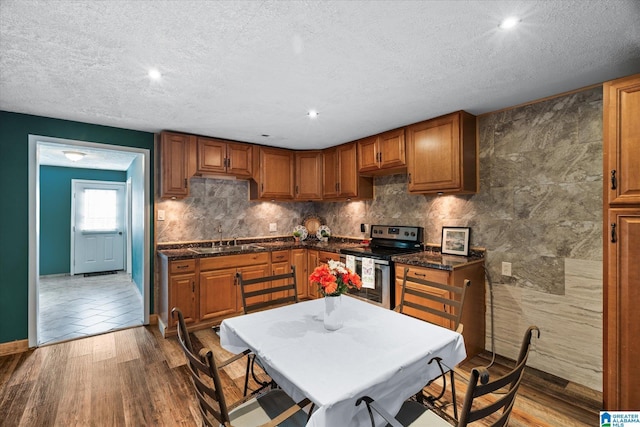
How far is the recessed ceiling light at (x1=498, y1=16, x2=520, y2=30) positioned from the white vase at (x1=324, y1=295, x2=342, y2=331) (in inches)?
67.3

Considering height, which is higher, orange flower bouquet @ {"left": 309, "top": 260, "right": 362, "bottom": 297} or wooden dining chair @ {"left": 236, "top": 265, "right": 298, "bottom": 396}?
orange flower bouquet @ {"left": 309, "top": 260, "right": 362, "bottom": 297}

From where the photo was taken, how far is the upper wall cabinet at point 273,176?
14.4 feet

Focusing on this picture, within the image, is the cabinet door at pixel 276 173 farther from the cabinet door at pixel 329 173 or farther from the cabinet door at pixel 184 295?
the cabinet door at pixel 184 295

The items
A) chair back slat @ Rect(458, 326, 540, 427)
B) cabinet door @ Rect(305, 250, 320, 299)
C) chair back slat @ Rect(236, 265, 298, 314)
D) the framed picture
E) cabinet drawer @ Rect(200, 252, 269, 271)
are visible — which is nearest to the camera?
chair back slat @ Rect(458, 326, 540, 427)

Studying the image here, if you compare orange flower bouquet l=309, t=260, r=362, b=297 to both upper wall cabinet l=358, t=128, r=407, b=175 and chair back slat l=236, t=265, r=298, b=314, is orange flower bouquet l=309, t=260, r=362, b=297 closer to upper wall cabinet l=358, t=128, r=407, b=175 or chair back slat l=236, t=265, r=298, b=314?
chair back slat l=236, t=265, r=298, b=314

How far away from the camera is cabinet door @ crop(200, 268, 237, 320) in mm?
3605

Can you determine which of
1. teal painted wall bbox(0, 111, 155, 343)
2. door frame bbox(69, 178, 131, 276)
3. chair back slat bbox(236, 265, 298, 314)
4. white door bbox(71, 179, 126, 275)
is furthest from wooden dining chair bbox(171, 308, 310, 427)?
white door bbox(71, 179, 126, 275)

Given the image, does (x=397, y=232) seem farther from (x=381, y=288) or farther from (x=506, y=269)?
(x=506, y=269)

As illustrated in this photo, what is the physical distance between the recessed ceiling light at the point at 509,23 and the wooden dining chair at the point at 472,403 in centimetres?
149

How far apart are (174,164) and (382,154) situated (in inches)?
99.8

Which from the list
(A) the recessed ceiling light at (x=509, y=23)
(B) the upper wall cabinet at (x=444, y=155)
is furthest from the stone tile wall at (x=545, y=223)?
(A) the recessed ceiling light at (x=509, y=23)

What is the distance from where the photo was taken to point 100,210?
6777mm

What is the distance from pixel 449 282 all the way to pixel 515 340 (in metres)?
0.90

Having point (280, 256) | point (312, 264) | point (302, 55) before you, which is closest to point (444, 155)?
point (302, 55)
